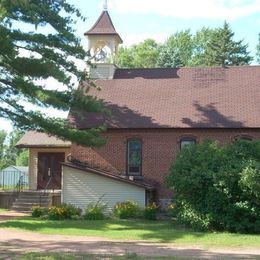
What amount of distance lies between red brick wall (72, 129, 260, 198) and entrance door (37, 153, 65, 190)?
12.4 ft

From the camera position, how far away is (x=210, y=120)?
102 ft

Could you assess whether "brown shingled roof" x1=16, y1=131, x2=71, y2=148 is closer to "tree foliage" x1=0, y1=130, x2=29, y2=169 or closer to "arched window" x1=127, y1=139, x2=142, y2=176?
"arched window" x1=127, y1=139, x2=142, y2=176

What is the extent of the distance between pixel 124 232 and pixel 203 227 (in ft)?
10.5

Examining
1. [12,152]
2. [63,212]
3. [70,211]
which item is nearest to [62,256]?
[63,212]

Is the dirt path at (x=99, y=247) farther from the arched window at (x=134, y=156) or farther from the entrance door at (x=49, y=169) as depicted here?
the entrance door at (x=49, y=169)

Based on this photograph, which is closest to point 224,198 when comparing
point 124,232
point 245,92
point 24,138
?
point 124,232

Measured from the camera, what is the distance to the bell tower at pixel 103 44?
36.4m

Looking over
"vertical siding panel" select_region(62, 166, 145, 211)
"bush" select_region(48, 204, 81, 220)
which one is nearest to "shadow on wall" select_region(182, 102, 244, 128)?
"vertical siding panel" select_region(62, 166, 145, 211)

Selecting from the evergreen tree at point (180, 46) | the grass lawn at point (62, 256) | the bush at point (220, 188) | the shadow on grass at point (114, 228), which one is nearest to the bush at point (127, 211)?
the shadow on grass at point (114, 228)

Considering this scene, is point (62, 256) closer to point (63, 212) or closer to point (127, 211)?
point (63, 212)

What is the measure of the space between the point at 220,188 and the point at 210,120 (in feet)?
→ 31.1

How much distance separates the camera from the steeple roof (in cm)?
3697

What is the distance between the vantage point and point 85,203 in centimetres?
2941

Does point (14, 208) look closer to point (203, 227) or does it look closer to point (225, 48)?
point (203, 227)
